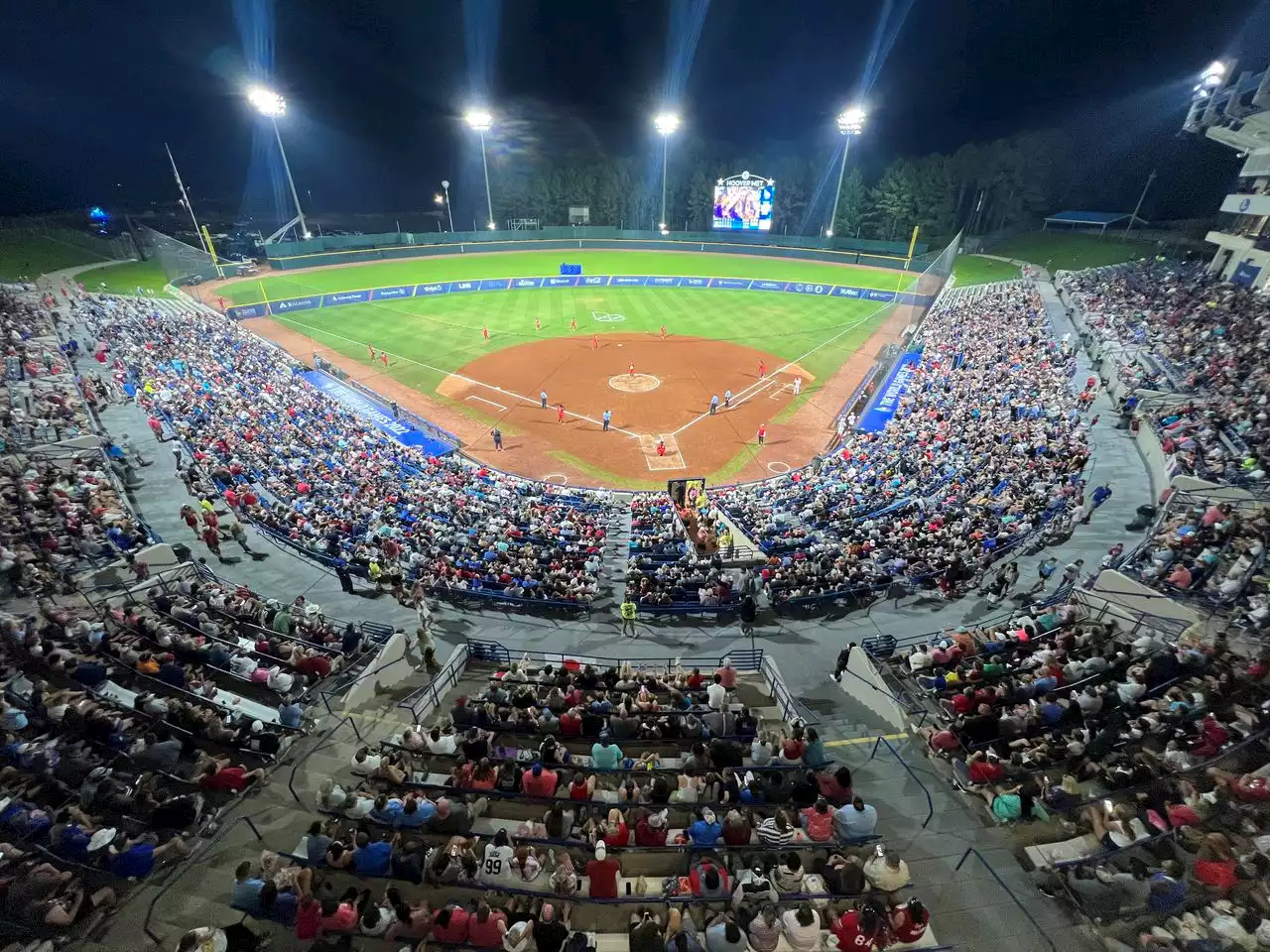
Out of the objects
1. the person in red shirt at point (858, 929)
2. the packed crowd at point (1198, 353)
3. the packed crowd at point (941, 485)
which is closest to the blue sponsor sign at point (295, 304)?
the packed crowd at point (941, 485)

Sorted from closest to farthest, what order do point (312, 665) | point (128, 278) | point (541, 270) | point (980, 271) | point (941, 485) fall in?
point (312, 665)
point (941, 485)
point (128, 278)
point (980, 271)
point (541, 270)

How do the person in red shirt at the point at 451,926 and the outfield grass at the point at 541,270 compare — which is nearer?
the person in red shirt at the point at 451,926

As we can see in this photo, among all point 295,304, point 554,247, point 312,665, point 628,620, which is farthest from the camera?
point 554,247

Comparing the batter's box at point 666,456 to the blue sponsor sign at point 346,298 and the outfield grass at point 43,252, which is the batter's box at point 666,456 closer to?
the blue sponsor sign at point 346,298

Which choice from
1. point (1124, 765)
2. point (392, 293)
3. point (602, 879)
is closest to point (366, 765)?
point (602, 879)

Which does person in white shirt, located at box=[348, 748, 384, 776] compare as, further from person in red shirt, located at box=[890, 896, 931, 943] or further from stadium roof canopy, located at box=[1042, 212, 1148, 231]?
stadium roof canopy, located at box=[1042, 212, 1148, 231]

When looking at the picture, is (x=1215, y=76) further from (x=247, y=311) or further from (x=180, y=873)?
(x=247, y=311)

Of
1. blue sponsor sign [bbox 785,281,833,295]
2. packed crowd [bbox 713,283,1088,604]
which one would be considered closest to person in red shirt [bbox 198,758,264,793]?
packed crowd [bbox 713,283,1088,604]
